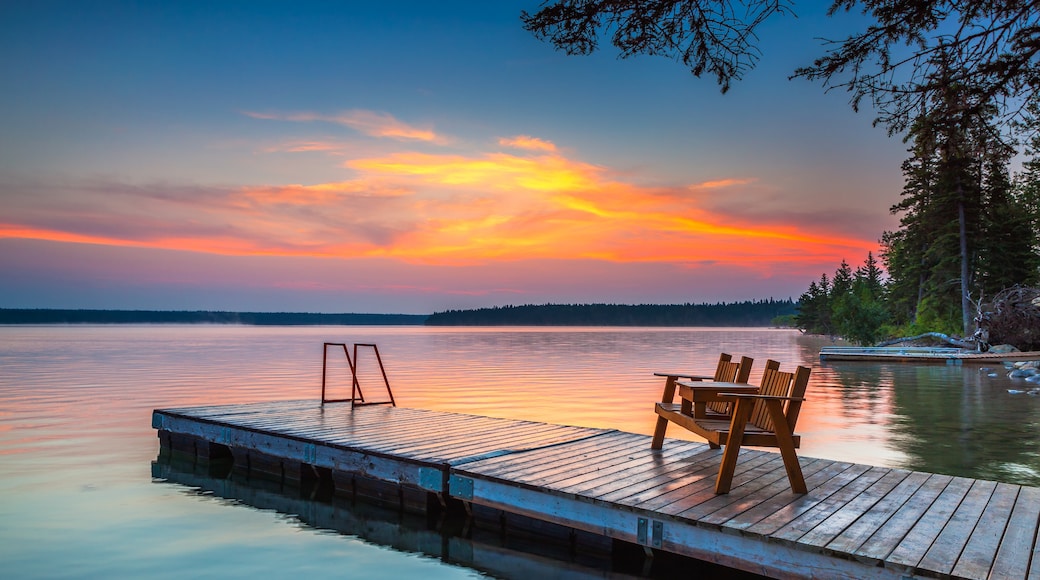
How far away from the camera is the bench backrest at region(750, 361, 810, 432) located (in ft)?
21.7

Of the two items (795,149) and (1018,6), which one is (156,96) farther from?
(1018,6)

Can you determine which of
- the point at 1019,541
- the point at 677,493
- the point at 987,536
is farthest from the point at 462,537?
the point at 1019,541

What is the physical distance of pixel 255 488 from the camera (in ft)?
33.7

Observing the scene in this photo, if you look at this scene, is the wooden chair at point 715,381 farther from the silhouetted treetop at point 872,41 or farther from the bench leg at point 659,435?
the silhouetted treetop at point 872,41

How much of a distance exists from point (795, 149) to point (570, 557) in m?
26.4

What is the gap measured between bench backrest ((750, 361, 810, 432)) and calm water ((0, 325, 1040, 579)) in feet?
8.40

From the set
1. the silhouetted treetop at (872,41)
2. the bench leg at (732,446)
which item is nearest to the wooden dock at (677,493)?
the bench leg at (732,446)

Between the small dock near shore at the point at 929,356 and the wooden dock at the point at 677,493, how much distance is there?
29893 millimetres

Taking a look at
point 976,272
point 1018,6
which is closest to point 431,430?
point 1018,6

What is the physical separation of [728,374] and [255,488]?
268 inches

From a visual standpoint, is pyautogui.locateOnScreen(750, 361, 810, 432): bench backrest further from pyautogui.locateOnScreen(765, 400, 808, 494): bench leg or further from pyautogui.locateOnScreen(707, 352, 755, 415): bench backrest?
pyautogui.locateOnScreen(707, 352, 755, 415): bench backrest

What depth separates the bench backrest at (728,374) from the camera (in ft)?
28.0

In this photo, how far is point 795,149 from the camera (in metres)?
29.5

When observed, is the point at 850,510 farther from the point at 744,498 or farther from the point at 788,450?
the point at 744,498
